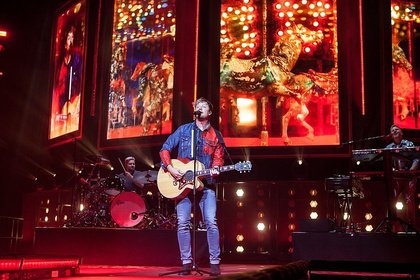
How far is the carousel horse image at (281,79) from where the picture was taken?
42.7 ft

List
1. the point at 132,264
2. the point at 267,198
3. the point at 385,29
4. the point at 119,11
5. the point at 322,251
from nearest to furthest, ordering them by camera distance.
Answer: the point at 322,251 < the point at 132,264 < the point at 267,198 < the point at 385,29 < the point at 119,11

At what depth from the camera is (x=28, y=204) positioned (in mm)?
15820

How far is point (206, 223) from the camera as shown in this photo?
7.12m

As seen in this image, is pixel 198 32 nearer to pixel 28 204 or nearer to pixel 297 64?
pixel 297 64

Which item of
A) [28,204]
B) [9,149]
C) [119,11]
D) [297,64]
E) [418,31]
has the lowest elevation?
[28,204]

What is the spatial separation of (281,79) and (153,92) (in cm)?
333

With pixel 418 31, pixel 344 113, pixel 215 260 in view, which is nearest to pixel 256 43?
pixel 344 113

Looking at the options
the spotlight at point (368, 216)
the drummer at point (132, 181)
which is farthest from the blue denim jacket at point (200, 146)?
the spotlight at point (368, 216)

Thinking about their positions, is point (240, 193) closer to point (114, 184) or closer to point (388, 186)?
point (114, 184)

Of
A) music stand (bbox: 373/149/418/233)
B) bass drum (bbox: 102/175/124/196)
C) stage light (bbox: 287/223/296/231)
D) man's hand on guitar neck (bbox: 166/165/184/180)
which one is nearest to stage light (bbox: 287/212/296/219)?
stage light (bbox: 287/223/296/231)

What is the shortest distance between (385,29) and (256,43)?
3067 mm

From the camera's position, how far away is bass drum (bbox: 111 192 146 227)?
11.4 meters

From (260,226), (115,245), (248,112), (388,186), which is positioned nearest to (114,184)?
(115,245)

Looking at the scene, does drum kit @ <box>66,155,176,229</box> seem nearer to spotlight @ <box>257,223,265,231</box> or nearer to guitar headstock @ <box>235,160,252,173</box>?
spotlight @ <box>257,223,265,231</box>
